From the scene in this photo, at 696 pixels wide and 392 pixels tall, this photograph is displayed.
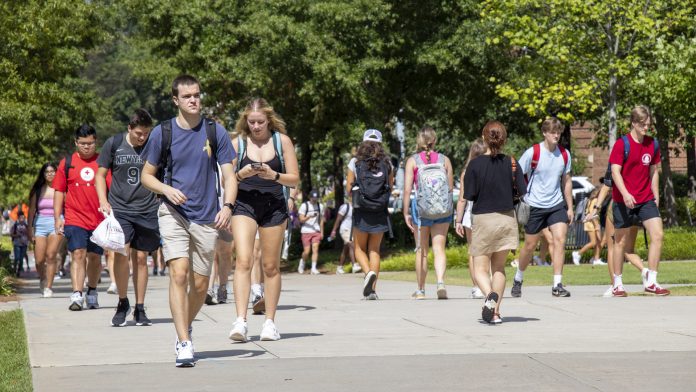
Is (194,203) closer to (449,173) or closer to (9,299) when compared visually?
(449,173)

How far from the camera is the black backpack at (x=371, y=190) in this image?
43.2 ft

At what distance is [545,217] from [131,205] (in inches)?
181

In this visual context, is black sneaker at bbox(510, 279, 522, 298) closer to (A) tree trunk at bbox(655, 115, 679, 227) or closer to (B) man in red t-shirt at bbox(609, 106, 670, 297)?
(B) man in red t-shirt at bbox(609, 106, 670, 297)

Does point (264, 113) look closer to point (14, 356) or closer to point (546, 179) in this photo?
point (14, 356)

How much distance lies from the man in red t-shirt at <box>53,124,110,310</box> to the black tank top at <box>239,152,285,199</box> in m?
3.60

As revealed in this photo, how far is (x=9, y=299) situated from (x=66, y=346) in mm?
5931

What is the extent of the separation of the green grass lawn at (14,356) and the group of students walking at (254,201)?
88 centimetres

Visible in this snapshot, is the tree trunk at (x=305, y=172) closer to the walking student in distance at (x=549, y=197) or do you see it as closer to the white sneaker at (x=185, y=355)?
the walking student in distance at (x=549, y=197)

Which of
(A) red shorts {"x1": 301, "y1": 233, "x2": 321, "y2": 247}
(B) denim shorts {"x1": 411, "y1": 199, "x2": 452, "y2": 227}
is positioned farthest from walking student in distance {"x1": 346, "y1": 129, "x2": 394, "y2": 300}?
(A) red shorts {"x1": 301, "y1": 233, "x2": 321, "y2": 247}

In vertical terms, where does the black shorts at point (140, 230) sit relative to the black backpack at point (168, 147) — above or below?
below

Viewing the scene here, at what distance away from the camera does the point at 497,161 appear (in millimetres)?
10172

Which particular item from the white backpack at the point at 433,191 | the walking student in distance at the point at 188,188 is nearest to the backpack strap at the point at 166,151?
the walking student in distance at the point at 188,188

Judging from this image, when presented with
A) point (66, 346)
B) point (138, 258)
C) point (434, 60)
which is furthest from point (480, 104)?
point (66, 346)

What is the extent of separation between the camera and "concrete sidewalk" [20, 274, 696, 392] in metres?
6.86
